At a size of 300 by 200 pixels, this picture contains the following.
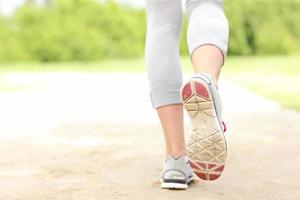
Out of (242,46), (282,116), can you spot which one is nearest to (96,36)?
(242,46)

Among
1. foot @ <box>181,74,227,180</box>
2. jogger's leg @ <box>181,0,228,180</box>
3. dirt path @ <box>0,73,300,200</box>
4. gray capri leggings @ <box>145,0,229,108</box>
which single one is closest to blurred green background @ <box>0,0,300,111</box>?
dirt path @ <box>0,73,300,200</box>

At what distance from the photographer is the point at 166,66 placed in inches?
83.0

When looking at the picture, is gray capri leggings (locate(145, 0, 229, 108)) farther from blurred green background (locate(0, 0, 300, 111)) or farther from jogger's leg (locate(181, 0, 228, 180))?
blurred green background (locate(0, 0, 300, 111))

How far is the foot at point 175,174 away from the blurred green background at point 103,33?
16657 mm

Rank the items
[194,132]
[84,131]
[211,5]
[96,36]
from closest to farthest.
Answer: [194,132], [211,5], [84,131], [96,36]

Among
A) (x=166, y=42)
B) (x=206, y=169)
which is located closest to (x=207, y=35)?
(x=166, y=42)

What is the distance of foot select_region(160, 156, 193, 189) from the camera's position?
6.95ft

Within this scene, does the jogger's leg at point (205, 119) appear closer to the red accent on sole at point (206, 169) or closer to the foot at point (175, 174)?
the red accent on sole at point (206, 169)

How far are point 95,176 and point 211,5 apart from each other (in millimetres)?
746

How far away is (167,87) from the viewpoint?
6.93ft

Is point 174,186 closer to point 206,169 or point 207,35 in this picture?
point 206,169

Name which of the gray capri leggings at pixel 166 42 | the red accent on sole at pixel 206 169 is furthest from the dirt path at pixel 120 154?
the gray capri leggings at pixel 166 42

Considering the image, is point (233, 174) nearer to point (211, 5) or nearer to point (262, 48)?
point (211, 5)

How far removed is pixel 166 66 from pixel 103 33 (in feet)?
58.6
